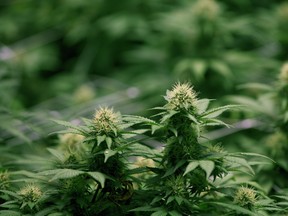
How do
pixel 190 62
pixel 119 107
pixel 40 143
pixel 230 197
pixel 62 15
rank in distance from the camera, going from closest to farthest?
1. pixel 230 197
2. pixel 40 143
3. pixel 190 62
4. pixel 119 107
5. pixel 62 15

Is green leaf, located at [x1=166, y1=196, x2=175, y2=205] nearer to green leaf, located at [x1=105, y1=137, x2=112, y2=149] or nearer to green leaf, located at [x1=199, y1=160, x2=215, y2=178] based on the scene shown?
green leaf, located at [x1=199, y1=160, x2=215, y2=178]

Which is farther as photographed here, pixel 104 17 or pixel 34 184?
pixel 104 17

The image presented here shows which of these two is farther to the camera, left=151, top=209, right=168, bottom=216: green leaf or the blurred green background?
the blurred green background

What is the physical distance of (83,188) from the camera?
76.9 inches

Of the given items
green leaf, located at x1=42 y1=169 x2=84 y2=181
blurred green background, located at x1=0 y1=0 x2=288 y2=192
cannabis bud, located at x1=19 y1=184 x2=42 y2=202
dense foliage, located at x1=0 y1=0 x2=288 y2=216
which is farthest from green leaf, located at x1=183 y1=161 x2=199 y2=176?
blurred green background, located at x1=0 y1=0 x2=288 y2=192

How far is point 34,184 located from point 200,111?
25.4 inches

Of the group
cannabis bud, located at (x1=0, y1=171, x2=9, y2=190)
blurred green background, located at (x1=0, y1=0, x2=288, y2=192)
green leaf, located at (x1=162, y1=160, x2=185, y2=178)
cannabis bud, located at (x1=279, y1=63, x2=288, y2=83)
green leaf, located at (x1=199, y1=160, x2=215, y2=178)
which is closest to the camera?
green leaf, located at (x1=199, y1=160, x2=215, y2=178)

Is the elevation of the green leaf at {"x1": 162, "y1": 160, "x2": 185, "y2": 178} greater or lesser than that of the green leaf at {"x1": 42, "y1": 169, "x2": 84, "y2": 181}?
greater

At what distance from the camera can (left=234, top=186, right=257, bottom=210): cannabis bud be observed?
1.95 meters

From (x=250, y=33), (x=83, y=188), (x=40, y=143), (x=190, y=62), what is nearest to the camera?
(x=83, y=188)

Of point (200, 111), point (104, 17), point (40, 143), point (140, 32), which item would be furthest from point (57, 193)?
point (104, 17)

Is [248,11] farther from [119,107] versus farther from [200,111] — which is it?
[200,111]

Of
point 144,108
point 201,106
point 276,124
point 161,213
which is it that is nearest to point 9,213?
point 161,213

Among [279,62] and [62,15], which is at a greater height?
[62,15]
